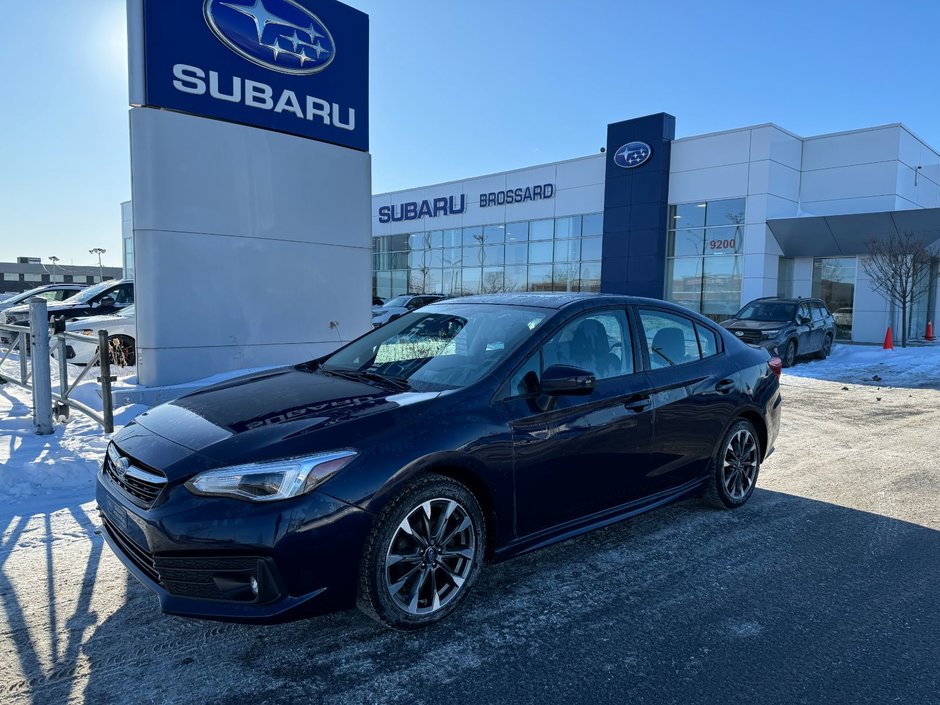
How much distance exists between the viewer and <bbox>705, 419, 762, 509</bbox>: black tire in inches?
196

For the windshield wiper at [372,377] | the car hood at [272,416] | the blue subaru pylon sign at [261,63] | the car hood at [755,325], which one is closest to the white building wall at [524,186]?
the car hood at [755,325]

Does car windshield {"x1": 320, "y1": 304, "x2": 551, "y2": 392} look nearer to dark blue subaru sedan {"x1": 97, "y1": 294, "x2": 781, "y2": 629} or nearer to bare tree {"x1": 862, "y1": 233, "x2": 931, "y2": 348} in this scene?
dark blue subaru sedan {"x1": 97, "y1": 294, "x2": 781, "y2": 629}

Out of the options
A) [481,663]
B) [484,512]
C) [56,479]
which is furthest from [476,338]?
[56,479]

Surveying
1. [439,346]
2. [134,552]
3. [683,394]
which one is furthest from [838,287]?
[134,552]

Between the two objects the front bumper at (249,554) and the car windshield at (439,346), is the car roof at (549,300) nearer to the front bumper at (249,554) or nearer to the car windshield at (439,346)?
the car windshield at (439,346)

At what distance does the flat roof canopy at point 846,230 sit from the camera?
67.8 feet

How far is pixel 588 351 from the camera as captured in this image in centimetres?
419

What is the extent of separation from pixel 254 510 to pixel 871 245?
23051mm

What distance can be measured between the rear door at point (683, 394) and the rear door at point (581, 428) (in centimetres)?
15

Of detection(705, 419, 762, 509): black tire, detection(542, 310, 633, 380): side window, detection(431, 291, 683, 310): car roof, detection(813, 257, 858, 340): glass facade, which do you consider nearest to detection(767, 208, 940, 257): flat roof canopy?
detection(813, 257, 858, 340): glass facade

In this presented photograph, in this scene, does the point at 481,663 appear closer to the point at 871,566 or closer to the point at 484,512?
the point at 484,512

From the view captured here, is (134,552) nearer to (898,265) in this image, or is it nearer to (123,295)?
(123,295)

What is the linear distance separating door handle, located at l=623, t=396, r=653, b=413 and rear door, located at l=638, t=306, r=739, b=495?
73 mm

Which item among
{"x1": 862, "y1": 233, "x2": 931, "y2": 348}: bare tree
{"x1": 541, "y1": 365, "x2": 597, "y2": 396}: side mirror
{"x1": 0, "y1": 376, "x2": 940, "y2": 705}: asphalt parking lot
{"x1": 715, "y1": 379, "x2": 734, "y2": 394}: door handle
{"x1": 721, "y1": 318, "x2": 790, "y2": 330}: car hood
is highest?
{"x1": 862, "y1": 233, "x2": 931, "y2": 348}: bare tree
